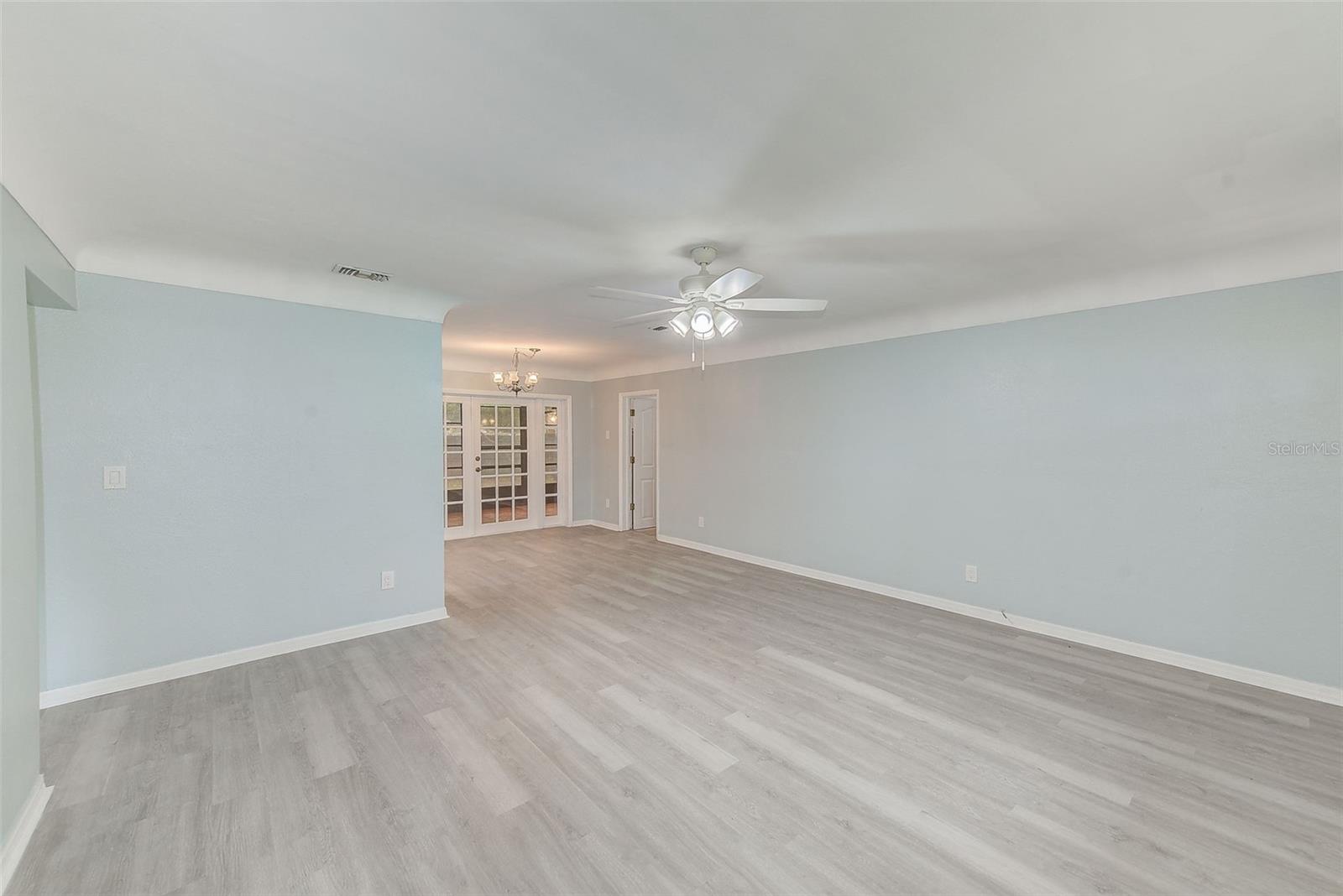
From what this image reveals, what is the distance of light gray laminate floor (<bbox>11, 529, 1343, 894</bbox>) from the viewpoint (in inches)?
64.1

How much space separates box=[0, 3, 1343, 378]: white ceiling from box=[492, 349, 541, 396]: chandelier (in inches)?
126

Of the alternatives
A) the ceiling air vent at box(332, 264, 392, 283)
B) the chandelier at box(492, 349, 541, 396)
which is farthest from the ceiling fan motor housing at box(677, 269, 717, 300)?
the chandelier at box(492, 349, 541, 396)

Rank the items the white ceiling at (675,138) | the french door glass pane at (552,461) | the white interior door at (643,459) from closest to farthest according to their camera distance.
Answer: the white ceiling at (675,138) → the white interior door at (643,459) → the french door glass pane at (552,461)

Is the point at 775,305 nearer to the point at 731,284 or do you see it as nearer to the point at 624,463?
the point at 731,284

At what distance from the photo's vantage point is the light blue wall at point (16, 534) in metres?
1.70

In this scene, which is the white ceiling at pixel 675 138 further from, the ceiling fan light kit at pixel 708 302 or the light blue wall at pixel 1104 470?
the light blue wall at pixel 1104 470

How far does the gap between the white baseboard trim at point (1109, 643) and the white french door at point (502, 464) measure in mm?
3946

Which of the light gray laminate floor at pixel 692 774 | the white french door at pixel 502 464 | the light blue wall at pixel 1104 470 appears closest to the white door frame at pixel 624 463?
the white french door at pixel 502 464

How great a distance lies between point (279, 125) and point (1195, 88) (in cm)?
278

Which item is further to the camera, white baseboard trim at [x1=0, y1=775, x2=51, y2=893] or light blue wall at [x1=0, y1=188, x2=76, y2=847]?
light blue wall at [x1=0, y1=188, x2=76, y2=847]

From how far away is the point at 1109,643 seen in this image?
3322 mm

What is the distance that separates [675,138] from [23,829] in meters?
3.18

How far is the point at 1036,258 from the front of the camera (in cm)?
293

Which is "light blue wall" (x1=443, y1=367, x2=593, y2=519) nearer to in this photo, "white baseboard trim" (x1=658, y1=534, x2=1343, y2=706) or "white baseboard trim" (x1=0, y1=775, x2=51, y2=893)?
"white baseboard trim" (x1=658, y1=534, x2=1343, y2=706)
